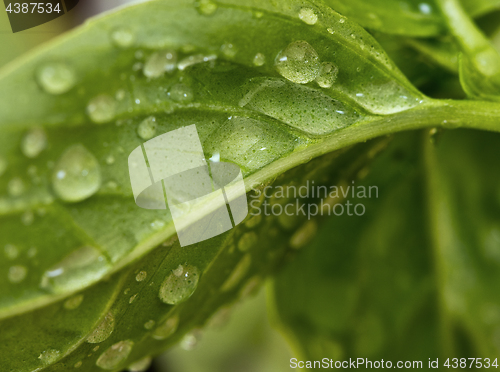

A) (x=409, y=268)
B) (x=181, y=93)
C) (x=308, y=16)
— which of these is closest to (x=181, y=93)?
(x=181, y=93)

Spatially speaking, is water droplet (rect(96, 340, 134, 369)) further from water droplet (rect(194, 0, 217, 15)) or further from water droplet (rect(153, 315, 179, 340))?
water droplet (rect(194, 0, 217, 15))

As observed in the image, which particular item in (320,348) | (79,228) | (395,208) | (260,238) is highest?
(79,228)

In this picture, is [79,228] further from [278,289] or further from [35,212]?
[278,289]

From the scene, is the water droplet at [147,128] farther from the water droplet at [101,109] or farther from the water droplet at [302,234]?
the water droplet at [302,234]

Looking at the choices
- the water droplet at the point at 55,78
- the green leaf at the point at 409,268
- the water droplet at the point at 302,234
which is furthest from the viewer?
the green leaf at the point at 409,268

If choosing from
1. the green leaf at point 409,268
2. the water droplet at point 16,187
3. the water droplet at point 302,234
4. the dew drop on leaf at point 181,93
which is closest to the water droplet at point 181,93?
the dew drop on leaf at point 181,93

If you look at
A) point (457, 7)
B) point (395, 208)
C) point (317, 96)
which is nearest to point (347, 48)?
point (317, 96)

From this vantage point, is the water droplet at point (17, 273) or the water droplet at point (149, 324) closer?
the water droplet at point (17, 273)
